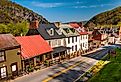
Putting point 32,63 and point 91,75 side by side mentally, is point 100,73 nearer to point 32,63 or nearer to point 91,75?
point 91,75

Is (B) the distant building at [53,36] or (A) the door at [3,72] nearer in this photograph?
(A) the door at [3,72]

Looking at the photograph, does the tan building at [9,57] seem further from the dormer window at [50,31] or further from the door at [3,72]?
the dormer window at [50,31]

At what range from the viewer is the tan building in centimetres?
3725

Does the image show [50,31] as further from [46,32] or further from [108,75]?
[108,75]

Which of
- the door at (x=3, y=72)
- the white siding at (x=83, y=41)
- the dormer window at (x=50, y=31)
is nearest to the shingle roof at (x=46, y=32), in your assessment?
the dormer window at (x=50, y=31)

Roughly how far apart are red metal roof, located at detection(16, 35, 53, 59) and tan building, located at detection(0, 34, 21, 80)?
126 inches

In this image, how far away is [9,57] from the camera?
1523 inches

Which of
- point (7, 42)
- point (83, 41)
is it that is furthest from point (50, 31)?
point (7, 42)

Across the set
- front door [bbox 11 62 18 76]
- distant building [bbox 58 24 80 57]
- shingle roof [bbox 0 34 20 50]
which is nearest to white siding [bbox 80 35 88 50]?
distant building [bbox 58 24 80 57]

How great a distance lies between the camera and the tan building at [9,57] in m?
37.2

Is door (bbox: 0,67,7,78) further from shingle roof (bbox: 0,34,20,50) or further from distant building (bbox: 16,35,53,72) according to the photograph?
distant building (bbox: 16,35,53,72)

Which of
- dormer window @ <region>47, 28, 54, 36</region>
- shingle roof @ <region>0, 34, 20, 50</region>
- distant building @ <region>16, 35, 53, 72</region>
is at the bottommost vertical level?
distant building @ <region>16, 35, 53, 72</region>

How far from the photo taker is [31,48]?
4819 cm

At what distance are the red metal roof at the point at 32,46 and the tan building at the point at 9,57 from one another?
320cm
